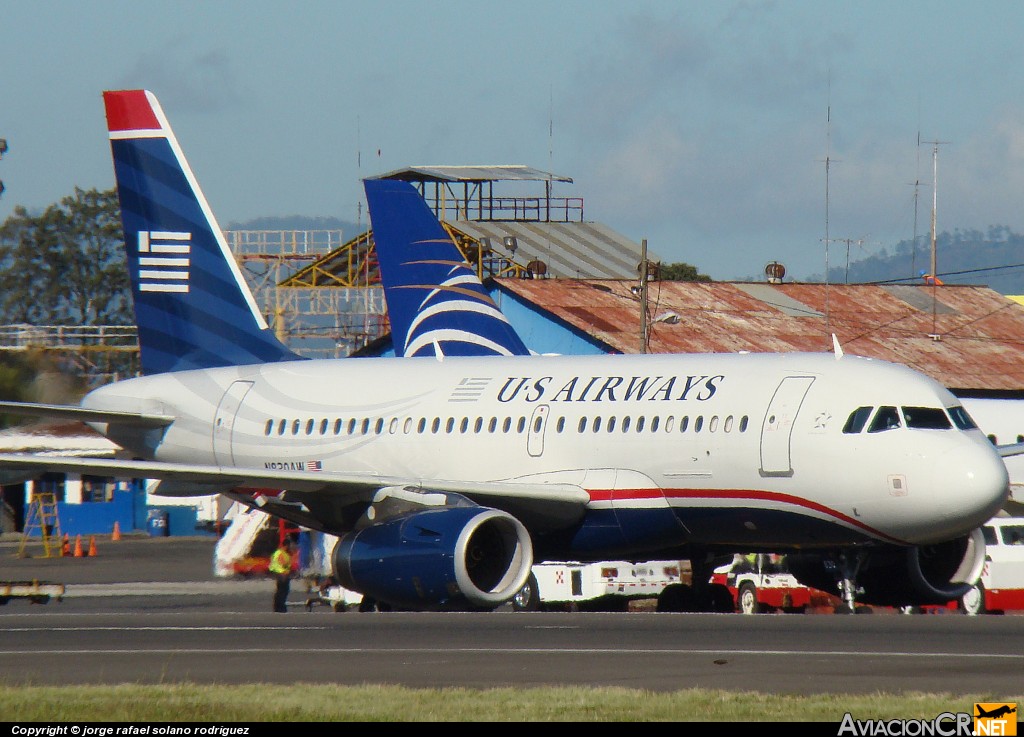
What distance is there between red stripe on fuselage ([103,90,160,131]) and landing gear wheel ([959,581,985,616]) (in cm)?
1631

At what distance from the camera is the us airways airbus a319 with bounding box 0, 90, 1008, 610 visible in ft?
69.5

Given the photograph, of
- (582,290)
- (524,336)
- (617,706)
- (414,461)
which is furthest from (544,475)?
(582,290)

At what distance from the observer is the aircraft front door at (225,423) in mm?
28000

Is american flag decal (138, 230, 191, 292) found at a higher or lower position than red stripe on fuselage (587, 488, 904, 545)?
higher

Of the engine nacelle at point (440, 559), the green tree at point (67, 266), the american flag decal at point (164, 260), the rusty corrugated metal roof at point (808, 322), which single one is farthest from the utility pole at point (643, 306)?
the green tree at point (67, 266)

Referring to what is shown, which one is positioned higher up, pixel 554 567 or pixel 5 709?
pixel 5 709

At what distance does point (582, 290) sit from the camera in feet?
165

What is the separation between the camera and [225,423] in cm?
2808

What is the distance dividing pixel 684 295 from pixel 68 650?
121 feet

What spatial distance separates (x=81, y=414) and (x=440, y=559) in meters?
7.71

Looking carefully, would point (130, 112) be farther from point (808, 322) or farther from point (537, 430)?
Result: point (808, 322)

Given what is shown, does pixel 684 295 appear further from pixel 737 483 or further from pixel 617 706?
pixel 617 706

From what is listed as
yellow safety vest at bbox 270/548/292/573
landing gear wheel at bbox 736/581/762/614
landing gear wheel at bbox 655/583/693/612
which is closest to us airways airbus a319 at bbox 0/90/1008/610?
landing gear wheel at bbox 655/583/693/612

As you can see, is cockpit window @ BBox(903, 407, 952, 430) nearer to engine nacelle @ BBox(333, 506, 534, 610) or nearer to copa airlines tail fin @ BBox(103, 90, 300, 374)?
engine nacelle @ BBox(333, 506, 534, 610)
